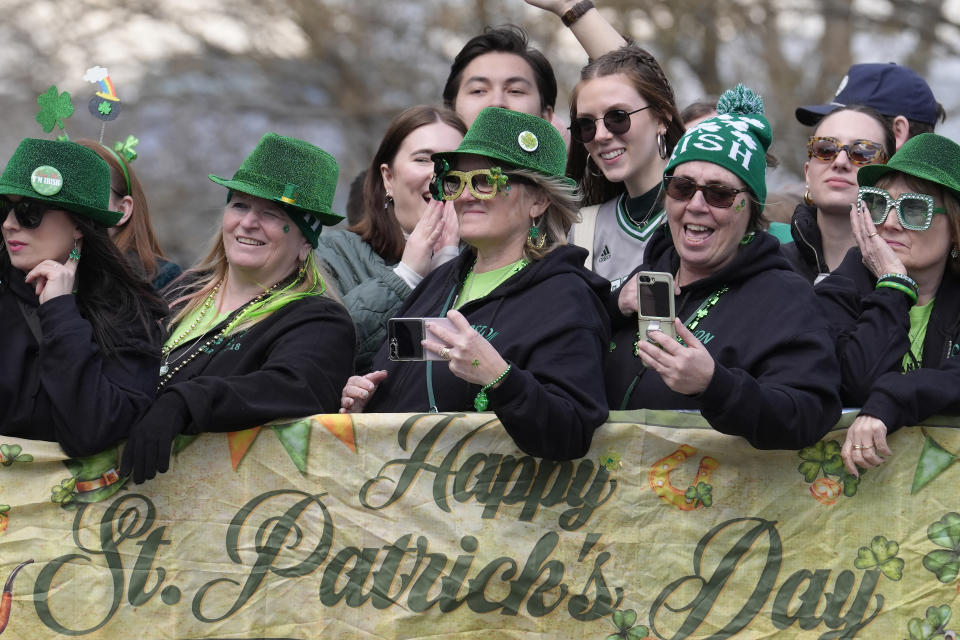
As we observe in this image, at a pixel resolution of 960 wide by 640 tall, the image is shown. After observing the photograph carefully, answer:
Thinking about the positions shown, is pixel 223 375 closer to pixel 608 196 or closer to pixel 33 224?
pixel 33 224

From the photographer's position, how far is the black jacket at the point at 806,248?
5.51 m

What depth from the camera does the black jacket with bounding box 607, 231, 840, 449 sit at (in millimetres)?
3920

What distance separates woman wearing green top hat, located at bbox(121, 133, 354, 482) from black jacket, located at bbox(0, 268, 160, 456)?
95 millimetres

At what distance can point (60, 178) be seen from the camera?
456 centimetres

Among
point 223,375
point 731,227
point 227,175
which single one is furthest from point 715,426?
point 227,175

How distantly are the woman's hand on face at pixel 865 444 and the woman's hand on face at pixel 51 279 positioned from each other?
8.27ft

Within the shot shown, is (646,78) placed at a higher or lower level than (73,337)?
higher

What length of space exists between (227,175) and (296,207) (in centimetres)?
1033

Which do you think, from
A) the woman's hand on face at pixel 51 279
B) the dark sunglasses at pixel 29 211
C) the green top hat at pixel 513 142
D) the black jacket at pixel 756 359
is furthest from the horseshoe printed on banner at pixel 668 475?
the dark sunglasses at pixel 29 211

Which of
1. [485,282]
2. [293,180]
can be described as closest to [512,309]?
[485,282]

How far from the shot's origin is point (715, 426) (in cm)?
399

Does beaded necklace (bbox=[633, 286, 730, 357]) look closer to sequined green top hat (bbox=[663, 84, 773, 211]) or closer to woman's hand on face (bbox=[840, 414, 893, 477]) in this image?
sequined green top hat (bbox=[663, 84, 773, 211])

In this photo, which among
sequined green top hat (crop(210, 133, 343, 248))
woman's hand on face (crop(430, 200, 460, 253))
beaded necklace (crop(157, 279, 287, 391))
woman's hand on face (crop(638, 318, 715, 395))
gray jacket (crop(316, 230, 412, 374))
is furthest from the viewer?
woman's hand on face (crop(430, 200, 460, 253))

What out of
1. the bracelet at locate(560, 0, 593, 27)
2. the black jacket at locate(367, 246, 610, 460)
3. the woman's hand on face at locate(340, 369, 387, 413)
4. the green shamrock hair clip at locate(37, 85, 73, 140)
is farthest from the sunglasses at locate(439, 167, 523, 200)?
the bracelet at locate(560, 0, 593, 27)
